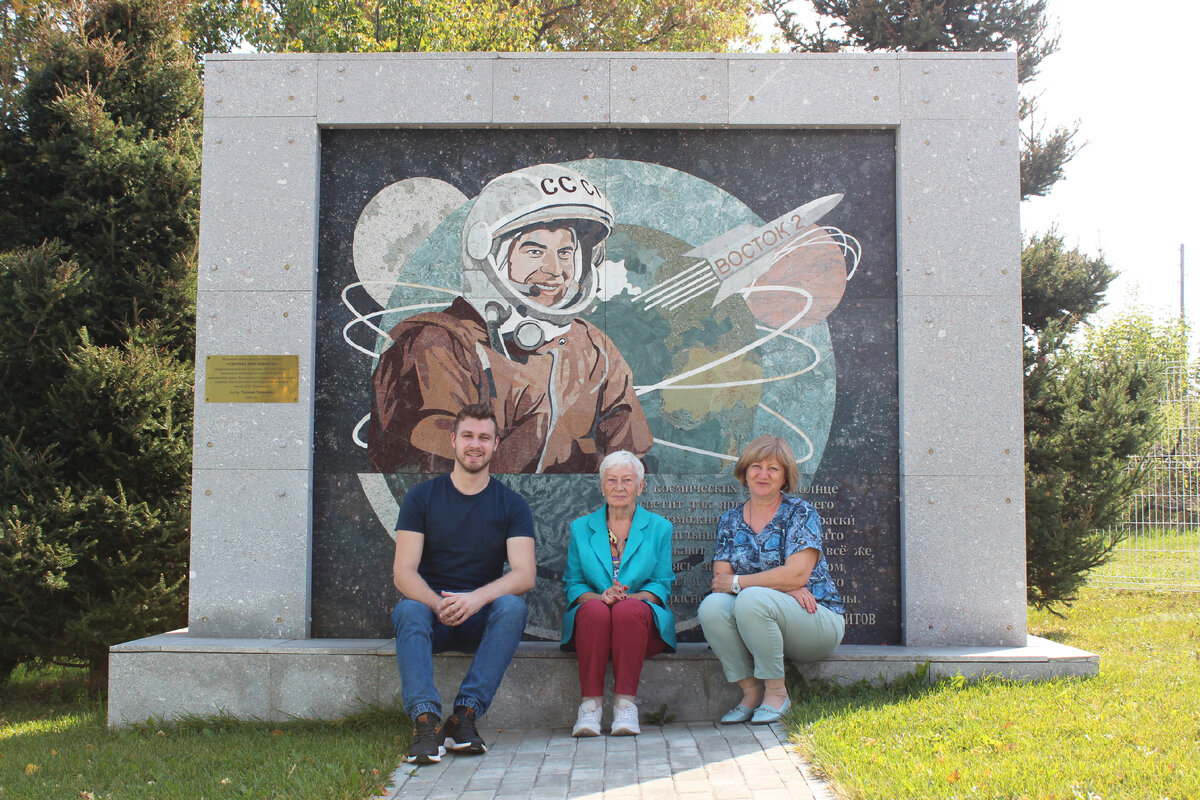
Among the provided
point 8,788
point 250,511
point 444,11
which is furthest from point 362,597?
point 444,11

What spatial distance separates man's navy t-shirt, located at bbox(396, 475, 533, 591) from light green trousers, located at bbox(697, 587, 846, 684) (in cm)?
96

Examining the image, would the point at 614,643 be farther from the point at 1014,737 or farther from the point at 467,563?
the point at 1014,737

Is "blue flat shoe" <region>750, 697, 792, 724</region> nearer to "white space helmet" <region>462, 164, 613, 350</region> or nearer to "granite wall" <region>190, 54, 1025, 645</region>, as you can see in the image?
"granite wall" <region>190, 54, 1025, 645</region>

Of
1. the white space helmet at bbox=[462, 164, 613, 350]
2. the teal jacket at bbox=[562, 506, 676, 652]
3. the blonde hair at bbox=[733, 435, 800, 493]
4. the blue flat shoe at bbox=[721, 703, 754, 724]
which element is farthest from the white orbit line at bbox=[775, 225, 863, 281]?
the blue flat shoe at bbox=[721, 703, 754, 724]

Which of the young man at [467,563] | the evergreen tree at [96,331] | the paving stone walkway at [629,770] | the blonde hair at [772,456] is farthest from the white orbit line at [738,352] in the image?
the evergreen tree at [96,331]

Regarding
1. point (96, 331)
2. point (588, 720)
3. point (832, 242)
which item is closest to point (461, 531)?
point (588, 720)

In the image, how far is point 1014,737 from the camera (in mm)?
3480

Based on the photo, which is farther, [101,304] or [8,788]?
[101,304]

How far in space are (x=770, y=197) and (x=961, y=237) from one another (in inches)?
41.0

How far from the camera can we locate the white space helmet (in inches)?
203

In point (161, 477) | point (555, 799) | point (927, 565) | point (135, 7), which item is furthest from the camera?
point (135, 7)

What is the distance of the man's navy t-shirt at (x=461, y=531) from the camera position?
4395 mm

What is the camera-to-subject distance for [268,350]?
16.7 ft

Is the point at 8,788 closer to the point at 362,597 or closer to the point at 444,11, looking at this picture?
the point at 362,597
